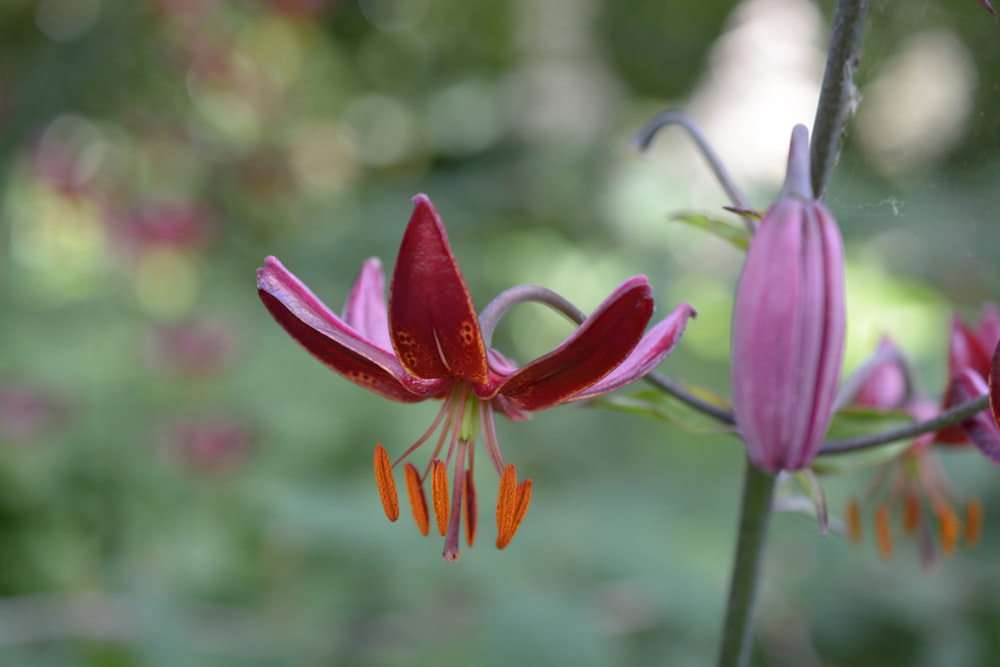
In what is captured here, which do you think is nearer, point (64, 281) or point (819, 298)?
point (819, 298)

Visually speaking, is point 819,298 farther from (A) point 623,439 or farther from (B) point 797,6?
(B) point 797,6

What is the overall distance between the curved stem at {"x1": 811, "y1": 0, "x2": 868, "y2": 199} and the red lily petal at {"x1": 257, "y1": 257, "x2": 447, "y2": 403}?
0.30 metres

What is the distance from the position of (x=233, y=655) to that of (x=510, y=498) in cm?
99

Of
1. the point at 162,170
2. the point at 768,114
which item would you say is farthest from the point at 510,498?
the point at 768,114

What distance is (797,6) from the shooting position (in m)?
4.61

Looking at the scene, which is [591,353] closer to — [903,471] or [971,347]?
[971,347]

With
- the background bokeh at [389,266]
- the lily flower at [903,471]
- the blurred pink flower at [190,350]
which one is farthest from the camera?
the blurred pink flower at [190,350]

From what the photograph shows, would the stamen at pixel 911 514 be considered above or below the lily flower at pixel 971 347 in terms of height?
below

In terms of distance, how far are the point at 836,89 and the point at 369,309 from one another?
353mm

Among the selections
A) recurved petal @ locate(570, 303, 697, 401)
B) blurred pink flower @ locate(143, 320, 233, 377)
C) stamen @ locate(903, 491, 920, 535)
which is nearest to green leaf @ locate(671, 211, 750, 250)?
recurved petal @ locate(570, 303, 697, 401)

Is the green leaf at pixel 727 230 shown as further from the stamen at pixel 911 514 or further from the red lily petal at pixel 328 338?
the stamen at pixel 911 514

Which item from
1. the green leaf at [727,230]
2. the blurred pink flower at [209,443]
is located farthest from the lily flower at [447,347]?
the blurred pink flower at [209,443]

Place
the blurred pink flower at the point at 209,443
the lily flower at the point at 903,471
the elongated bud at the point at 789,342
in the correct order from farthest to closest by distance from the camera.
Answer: the blurred pink flower at the point at 209,443 < the lily flower at the point at 903,471 < the elongated bud at the point at 789,342

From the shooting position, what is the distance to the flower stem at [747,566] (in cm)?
72
